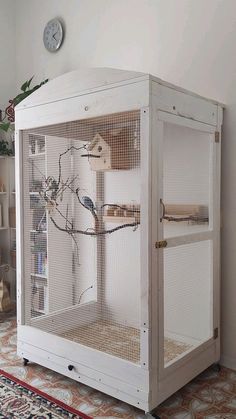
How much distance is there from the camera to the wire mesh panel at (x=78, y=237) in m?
2.18

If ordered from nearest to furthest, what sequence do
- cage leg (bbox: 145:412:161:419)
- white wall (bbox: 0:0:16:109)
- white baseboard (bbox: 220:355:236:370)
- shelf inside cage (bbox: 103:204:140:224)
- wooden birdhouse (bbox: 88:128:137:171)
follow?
cage leg (bbox: 145:412:161:419) → wooden birdhouse (bbox: 88:128:137:171) → shelf inside cage (bbox: 103:204:140:224) → white baseboard (bbox: 220:355:236:370) → white wall (bbox: 0:0:16:109)

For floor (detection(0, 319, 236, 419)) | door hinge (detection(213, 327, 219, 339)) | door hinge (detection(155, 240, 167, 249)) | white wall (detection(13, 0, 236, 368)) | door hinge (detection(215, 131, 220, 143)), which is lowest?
floor (detection(0, 319, 236, 419))

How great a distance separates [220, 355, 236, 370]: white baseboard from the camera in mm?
2385

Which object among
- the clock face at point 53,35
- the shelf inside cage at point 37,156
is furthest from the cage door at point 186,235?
the clock face at point 53,35

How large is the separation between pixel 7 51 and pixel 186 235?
9.19ft

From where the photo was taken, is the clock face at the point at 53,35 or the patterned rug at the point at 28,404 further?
the clock face at the point at 53,35

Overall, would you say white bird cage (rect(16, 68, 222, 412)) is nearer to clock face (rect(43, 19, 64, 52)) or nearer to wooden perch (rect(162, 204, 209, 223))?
wooden perch (rect(162, 204, 209, 223))

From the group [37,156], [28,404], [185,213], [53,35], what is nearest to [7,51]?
Answer: [53,35]

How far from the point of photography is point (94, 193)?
7.27 ft

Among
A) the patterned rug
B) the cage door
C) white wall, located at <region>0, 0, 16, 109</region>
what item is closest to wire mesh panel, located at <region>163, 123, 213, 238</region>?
the cage door

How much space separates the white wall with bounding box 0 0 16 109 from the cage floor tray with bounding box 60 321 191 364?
8.06 feet

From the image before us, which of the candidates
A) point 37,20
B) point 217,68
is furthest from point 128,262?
point 37,20

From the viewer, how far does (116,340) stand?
2.21 meters

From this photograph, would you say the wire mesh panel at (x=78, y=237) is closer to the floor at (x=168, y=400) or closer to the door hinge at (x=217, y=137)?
the floor at (x=168, y=400)
